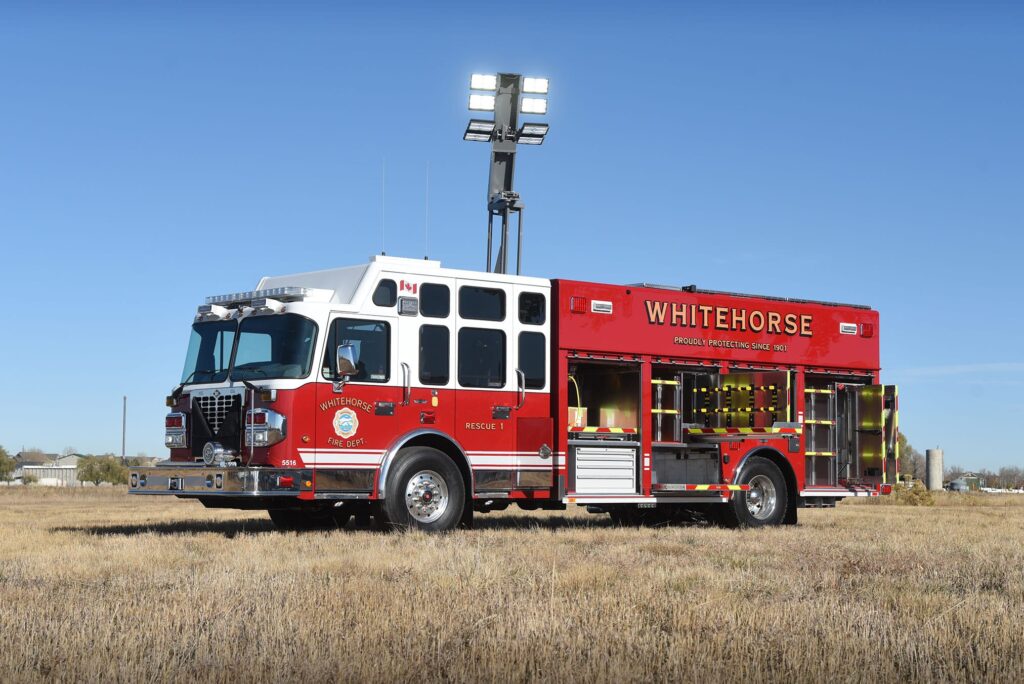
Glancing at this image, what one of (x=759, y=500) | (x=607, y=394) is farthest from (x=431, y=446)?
(x=759, y=500)

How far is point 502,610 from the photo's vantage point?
8.03 m

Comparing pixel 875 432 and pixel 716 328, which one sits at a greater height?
pixel 716 328

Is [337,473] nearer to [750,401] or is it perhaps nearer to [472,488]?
[472,488]

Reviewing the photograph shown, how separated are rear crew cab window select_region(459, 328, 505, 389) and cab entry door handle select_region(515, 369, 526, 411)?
20 centimetres

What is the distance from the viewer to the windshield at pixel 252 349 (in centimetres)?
1473

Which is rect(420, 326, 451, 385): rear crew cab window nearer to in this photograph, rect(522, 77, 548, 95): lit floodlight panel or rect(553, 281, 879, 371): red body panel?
rect(553, 281, 879, 371): red body panel

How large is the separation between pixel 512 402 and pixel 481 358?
68 cm

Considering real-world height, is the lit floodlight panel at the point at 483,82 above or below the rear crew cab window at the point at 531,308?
above

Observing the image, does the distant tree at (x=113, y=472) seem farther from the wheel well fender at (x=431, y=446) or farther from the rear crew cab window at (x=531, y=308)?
the wheel well fender at (x=431, y=446)

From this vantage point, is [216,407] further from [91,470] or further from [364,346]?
[91,470]

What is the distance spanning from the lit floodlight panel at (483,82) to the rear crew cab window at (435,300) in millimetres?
7968

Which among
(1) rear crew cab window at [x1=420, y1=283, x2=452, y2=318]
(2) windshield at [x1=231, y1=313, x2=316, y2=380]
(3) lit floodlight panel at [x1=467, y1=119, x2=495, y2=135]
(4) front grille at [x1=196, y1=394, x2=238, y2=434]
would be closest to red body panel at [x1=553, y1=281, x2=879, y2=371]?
(1) rear crew cab window at [x1=420, y1=283, x2=452, y2=318]

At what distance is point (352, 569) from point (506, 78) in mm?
13933

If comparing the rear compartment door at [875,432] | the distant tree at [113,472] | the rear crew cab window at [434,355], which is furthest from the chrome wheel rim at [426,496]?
the distant tree at [113,472]
